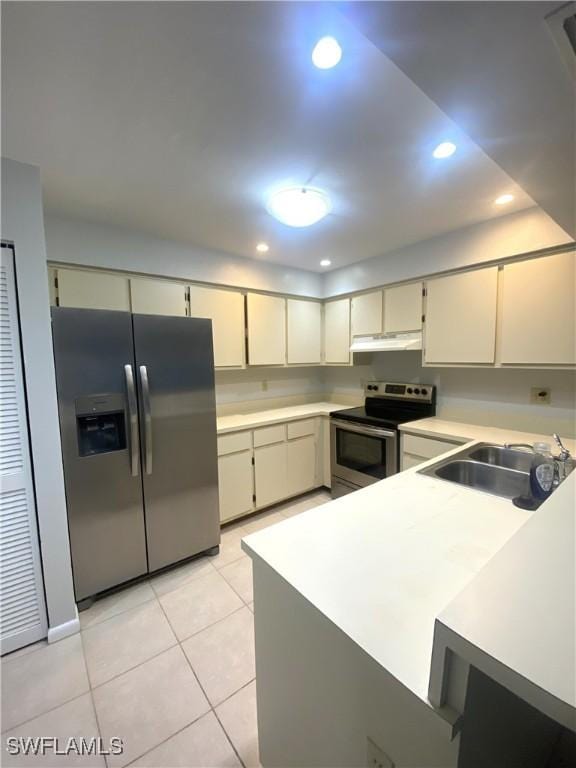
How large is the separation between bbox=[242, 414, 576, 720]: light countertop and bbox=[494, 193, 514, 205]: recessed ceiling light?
1738 millimetres

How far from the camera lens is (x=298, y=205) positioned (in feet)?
5.78

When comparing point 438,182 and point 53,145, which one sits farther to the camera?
point 438,182

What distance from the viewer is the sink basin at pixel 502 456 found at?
185 centimetres

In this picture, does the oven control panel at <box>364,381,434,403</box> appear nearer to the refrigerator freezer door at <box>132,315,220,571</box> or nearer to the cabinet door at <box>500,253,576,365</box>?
the cabinet door at <box>500,253,576,365</box>

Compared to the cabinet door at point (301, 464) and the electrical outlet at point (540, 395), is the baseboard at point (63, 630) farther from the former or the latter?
the electrical outlet at point (540, 395)

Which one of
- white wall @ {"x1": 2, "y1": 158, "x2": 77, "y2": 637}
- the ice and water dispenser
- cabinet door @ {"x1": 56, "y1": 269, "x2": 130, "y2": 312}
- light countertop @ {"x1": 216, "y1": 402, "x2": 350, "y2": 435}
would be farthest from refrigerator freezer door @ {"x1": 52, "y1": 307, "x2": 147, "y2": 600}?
light countertop @ {"x1": 216, "y1": 402, "x2": 350, "y2": 435}

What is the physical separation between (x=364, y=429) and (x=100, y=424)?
2007mm

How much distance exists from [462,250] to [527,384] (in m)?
1.11

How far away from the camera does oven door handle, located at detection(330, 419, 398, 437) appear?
2.64 meters

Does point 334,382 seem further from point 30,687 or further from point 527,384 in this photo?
point 30,687

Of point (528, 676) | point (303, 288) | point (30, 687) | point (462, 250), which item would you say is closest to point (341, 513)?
point (528, 676)

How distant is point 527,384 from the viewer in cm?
240

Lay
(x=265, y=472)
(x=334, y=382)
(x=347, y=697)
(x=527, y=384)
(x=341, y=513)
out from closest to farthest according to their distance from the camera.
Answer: (x=347, y=697) → (x=341, y=513) → (x=527, y=384) → (x=265, y=472) → (x=334, y=382)

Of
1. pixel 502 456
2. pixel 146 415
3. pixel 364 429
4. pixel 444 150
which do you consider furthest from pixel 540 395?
pixel 146 415
